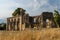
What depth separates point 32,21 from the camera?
5500 centimetres

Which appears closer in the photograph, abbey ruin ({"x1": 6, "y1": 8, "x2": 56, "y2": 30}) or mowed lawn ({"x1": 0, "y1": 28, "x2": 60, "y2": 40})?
mowed lawn ({"x1": 0, "y1": 28, "x2": 60, "y2": 40})

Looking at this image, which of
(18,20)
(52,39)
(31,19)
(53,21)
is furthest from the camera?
(18,20)

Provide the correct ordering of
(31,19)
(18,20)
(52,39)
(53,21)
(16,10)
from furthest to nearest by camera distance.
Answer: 1. (16,10)
2. (18,20)
3. (31,19)
4. (53,21)
5. (52,39)

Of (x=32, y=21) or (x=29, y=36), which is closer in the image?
(x=29, y=36)

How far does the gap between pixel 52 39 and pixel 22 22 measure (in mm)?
49107

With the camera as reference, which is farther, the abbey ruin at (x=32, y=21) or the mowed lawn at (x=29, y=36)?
the abbey ruin at (x=32, y=21)

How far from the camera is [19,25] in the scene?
5766 cm

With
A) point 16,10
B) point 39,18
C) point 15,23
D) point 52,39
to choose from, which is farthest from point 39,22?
point 52,39

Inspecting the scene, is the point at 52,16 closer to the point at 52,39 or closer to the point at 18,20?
the point at 18,20

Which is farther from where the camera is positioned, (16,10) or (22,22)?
(16,10)

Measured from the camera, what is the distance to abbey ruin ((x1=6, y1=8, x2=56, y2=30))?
50781 millimetres

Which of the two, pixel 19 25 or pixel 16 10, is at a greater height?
pixel 16 10

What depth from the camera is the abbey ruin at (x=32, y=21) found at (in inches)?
1999

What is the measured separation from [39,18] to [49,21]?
305 centimetres
